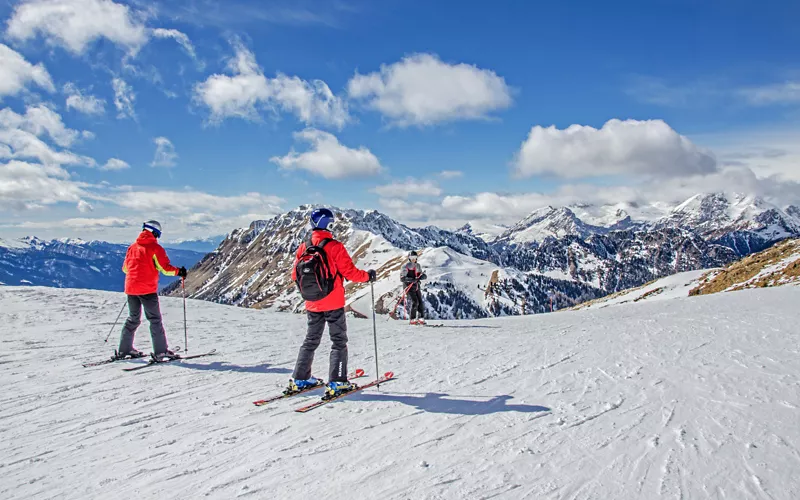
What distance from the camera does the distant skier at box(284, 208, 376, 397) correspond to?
743cm

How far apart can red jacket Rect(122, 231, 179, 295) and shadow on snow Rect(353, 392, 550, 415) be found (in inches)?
245

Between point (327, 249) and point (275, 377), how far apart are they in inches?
134

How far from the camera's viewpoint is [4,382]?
8930 millimetres

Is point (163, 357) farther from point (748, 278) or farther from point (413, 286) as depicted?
point (748, 278)

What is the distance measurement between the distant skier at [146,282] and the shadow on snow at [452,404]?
5.79 metres

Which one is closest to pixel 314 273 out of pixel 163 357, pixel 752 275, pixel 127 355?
pixel 163 357

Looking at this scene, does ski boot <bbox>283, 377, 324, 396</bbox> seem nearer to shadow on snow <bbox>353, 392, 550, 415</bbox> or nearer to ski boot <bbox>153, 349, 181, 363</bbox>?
shadow on snow <bbox>353, 392, 550, 415</bbox>

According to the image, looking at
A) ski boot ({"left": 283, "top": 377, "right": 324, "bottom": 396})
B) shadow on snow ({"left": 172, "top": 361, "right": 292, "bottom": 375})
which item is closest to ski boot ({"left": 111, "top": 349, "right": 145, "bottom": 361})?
shadow on snow ({"left": 172, "top": 361, "right": 292, "bottom": 375})

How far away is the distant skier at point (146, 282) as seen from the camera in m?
10.6

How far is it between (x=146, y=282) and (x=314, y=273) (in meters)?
5.77

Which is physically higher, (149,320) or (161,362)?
(149,320)

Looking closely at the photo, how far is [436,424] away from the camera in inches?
243

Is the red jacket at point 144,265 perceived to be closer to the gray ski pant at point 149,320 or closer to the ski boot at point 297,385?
the gray ski pant at point 149,320

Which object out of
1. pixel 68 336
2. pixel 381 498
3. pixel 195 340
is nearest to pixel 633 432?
pixel 381 498
